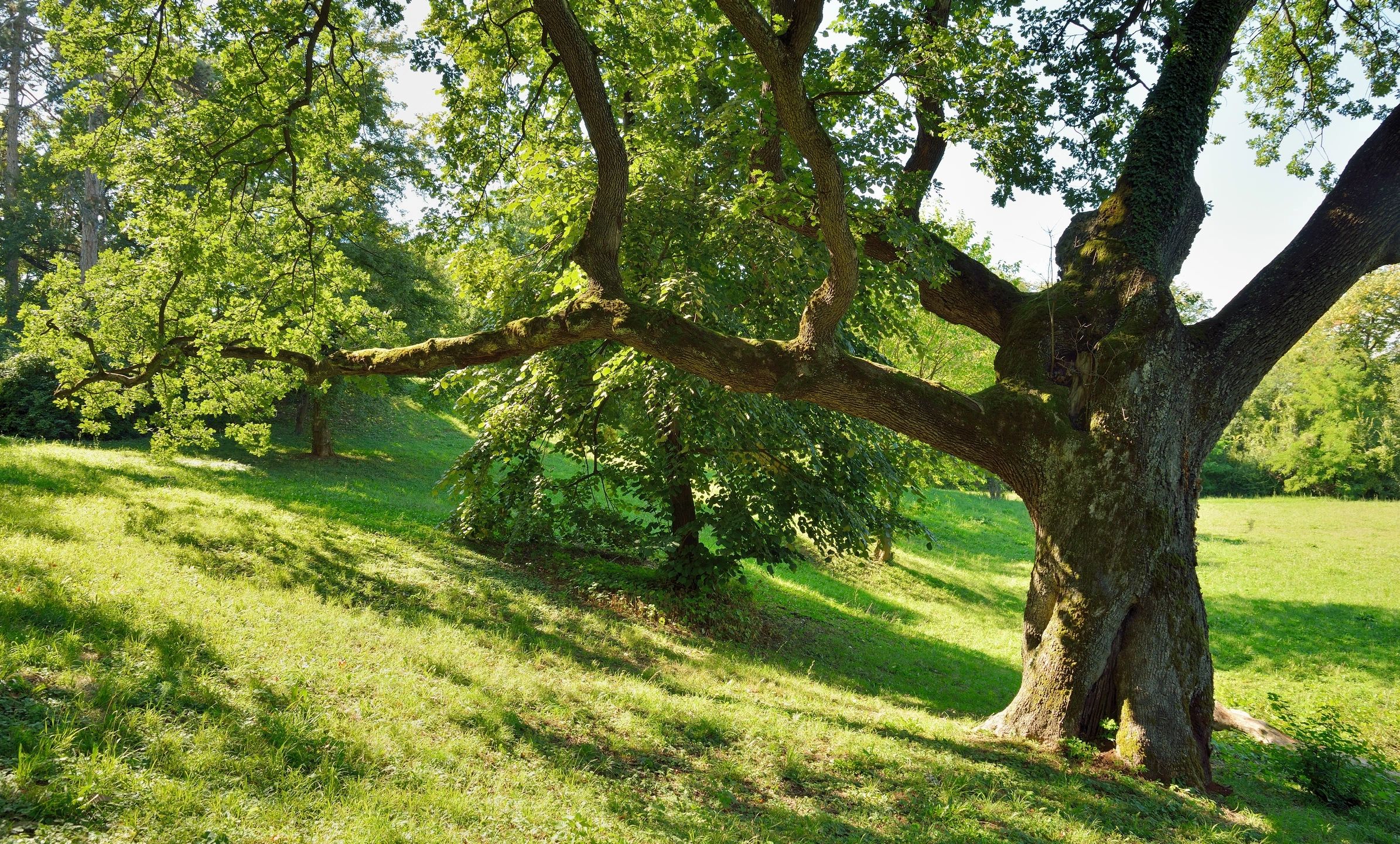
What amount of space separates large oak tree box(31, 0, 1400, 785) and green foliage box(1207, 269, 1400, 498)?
27.9 m

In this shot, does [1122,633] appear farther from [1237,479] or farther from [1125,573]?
[1237,479]

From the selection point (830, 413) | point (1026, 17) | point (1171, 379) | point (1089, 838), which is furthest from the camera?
point (830, 413)

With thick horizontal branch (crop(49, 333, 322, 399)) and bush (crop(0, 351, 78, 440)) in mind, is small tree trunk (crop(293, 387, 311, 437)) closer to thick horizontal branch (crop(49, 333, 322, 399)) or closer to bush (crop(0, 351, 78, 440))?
bush (crop(0, 351, 78, 440))

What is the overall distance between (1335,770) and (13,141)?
42.6m

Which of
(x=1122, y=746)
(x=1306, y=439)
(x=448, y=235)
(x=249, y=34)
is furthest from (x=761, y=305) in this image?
(x=1306, y=439)

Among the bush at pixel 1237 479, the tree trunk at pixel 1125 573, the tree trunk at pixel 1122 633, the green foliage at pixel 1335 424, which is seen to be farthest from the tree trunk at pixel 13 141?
the bush at pixel 1237 479

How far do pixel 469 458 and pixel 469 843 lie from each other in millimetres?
8063

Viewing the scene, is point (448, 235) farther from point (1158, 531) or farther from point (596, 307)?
point (1158, 531)

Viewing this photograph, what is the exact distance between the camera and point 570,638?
8430 millimetres

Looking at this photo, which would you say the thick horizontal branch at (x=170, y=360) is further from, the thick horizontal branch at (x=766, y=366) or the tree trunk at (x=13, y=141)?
the tree trunk at (x=13, y=141)

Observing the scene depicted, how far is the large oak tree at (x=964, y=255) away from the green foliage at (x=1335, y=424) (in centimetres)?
2790

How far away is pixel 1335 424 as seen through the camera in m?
36.7

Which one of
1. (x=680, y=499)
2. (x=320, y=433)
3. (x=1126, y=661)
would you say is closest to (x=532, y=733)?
(x=1126, y=661)

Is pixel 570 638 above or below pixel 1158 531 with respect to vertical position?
below
